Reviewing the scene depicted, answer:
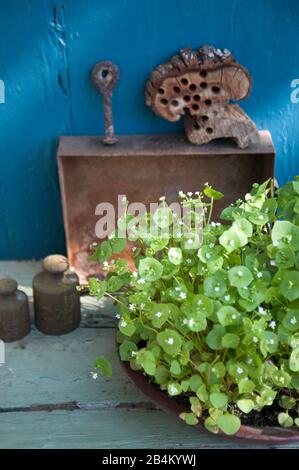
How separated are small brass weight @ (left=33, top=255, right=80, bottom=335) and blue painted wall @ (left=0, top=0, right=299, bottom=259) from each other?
15.6 inches

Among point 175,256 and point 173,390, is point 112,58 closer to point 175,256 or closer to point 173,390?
point 175,256

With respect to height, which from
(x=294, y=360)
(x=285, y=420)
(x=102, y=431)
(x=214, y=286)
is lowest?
(x=102, y=431)

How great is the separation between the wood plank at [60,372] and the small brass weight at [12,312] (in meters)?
0.03

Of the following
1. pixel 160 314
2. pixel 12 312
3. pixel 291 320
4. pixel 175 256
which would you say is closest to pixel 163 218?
pixel 175 256

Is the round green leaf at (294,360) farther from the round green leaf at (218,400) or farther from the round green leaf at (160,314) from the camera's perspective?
the round green leaf at (160,314)

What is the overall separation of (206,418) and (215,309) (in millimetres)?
243

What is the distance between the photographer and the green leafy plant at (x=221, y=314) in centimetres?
145

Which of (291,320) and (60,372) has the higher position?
(291,320)

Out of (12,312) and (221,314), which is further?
(12,312)

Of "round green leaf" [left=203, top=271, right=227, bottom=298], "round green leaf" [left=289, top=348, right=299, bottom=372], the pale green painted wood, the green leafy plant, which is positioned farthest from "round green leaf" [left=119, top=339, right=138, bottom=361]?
"round green leaf" [left=289, top=348, right=299, bottom=372]

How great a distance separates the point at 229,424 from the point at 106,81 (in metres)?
1.04

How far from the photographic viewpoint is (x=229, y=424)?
4.75 ft

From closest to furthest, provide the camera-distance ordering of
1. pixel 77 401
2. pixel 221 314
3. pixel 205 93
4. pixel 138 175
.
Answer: pixel 221 314
pixel 77 401
pixel 205 93
pixel 138 175

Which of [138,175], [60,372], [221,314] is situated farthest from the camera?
[138,175]
